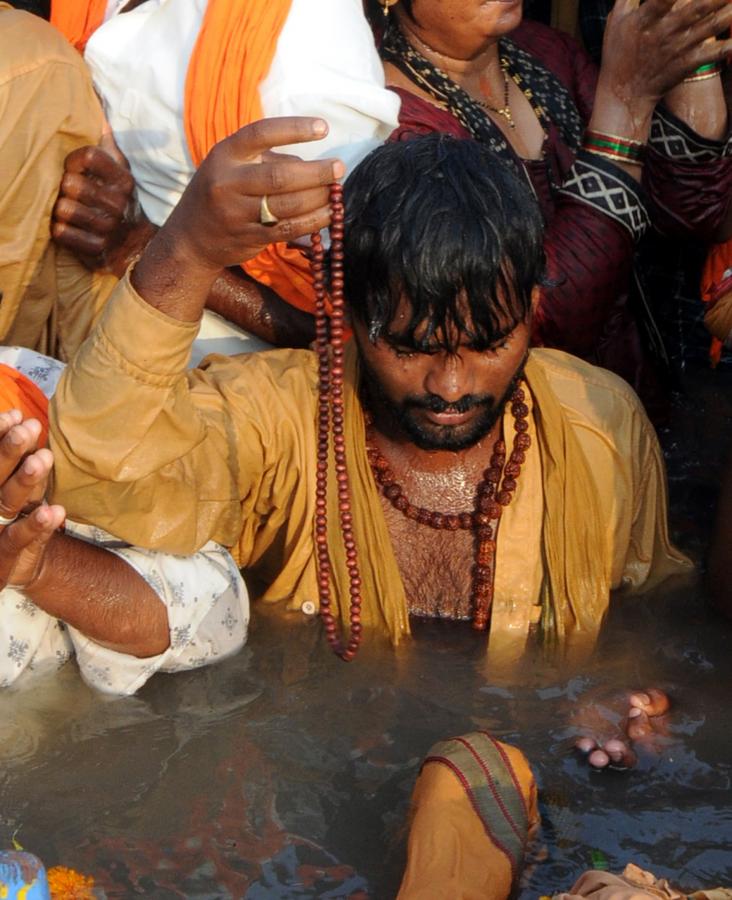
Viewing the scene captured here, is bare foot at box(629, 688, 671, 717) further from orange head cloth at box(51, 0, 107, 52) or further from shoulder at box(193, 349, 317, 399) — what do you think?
orange head cloth at box(51, 0, 107, 52)

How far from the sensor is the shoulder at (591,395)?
4.37 m

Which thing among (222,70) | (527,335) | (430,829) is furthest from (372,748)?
(222,70)

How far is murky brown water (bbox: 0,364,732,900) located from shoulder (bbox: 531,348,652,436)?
0.54m

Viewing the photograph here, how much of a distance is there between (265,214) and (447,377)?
0.83m

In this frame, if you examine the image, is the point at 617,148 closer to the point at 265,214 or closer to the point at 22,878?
the point at 265,214

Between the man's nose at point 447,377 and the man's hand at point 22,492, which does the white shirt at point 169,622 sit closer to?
the man's hand at point 22,492

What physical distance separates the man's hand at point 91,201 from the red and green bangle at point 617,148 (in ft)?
4.62

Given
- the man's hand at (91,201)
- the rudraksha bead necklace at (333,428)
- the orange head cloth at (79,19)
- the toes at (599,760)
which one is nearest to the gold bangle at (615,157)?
the rudraksha bead necklace at (333,428)

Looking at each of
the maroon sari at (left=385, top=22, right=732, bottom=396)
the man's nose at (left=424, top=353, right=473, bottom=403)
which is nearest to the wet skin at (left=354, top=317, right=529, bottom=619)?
the man's nose at (left=424, top=353, right=473, bottom=403)

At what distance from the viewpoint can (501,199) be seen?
394 cm

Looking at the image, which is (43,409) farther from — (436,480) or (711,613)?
(711,613)

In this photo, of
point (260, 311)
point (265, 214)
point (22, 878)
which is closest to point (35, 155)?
point (260, 311)

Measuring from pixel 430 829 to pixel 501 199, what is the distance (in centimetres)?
157

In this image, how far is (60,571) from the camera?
3.84 metres
